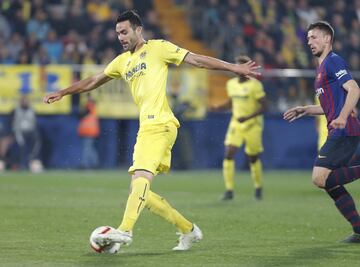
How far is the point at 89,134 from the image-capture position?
26625mm

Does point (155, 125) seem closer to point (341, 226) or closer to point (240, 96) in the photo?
point (341, 226)

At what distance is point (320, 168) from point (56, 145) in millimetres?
16564

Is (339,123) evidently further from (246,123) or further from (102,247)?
(246,123)

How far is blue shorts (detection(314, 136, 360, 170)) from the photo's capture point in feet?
36.9

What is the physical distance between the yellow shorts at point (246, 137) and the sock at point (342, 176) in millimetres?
7448

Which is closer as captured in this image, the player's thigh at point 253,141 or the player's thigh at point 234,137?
the player's thigh at point 234,137

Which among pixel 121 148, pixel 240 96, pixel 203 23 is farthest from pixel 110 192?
pixel 203 23

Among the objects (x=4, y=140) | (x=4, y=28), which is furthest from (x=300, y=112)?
(x=4, y=28)

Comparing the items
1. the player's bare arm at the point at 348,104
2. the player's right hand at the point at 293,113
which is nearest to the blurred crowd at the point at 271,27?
the player's right hand at the point at 293,113

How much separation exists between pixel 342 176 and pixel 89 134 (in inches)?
625

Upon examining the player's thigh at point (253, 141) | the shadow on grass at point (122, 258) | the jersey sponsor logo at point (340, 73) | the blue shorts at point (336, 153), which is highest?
the jersey sponsor logo at point (340, 73)

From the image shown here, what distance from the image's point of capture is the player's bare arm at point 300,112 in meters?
11.4

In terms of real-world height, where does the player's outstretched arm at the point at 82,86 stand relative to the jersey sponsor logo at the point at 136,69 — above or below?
below

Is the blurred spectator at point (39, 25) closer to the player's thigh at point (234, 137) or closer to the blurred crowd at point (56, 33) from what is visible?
the blurred crowd at point (56, 33)
